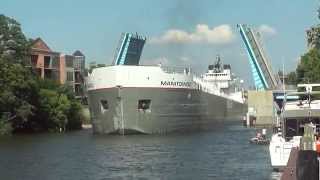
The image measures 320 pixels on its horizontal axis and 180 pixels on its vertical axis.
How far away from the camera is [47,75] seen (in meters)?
140

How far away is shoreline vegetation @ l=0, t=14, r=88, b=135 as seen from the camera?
9031 centimetres

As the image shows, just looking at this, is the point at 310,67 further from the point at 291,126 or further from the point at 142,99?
the point at 291,126

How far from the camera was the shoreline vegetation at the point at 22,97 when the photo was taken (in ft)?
296

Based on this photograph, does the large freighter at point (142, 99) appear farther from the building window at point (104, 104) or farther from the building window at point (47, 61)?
the building window at point (47, 61)

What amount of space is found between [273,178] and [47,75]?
378 feet

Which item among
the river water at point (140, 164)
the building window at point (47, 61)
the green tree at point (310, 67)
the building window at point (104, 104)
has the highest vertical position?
the building window at point (47, 61)

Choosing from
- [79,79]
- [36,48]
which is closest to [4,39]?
[36,48]

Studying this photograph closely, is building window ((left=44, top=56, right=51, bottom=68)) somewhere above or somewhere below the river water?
above

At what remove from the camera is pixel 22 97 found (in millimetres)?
94875

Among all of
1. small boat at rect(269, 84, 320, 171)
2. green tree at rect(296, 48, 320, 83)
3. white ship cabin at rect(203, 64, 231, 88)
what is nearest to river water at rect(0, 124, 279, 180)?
small boat at rect(269, 84, 320, 171)

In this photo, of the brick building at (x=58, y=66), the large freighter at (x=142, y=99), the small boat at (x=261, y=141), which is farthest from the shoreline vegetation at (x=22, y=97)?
the small boat at (x=261, y=141)

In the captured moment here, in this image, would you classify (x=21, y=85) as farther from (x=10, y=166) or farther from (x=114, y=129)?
(x=10, y=166)

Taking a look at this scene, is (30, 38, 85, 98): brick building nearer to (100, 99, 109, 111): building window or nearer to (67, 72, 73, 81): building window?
(67, 72, 73, 81): building window

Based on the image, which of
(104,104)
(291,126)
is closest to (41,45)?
(104,104)
